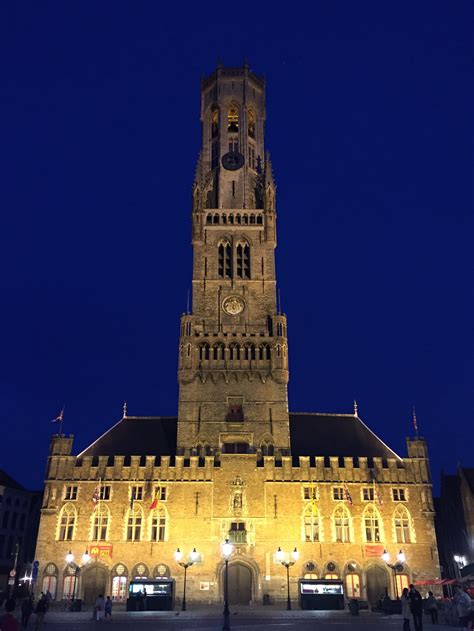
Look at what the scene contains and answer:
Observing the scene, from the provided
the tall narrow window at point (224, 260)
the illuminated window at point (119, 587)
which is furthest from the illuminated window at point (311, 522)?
the tall narrow window at point (224, 260)

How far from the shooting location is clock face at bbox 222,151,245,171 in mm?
65625

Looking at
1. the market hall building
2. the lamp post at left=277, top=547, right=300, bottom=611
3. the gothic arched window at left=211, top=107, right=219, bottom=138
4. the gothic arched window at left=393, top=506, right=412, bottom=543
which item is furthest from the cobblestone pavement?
the gothic arched window at left=211, top=107, right=219, bottom=138

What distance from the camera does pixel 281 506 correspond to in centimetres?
4900

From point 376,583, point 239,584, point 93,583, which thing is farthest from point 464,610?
point 93,583

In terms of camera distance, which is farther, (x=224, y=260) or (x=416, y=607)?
(x=224, y=260)

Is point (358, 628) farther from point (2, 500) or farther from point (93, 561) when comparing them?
point (2, 500)

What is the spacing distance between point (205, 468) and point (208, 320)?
1462cm

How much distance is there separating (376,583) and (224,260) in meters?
33.1

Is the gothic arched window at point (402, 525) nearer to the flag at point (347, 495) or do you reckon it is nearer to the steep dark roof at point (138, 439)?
the flag at point (347, 495)

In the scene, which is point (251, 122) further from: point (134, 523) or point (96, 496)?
point (134, 523)

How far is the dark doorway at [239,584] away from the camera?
46781 millimetres

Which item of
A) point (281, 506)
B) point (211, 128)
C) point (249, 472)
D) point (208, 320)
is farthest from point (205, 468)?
point (211, 128)

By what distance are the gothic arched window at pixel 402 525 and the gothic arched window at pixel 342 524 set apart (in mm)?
3987

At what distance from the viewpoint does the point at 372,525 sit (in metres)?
49.2
